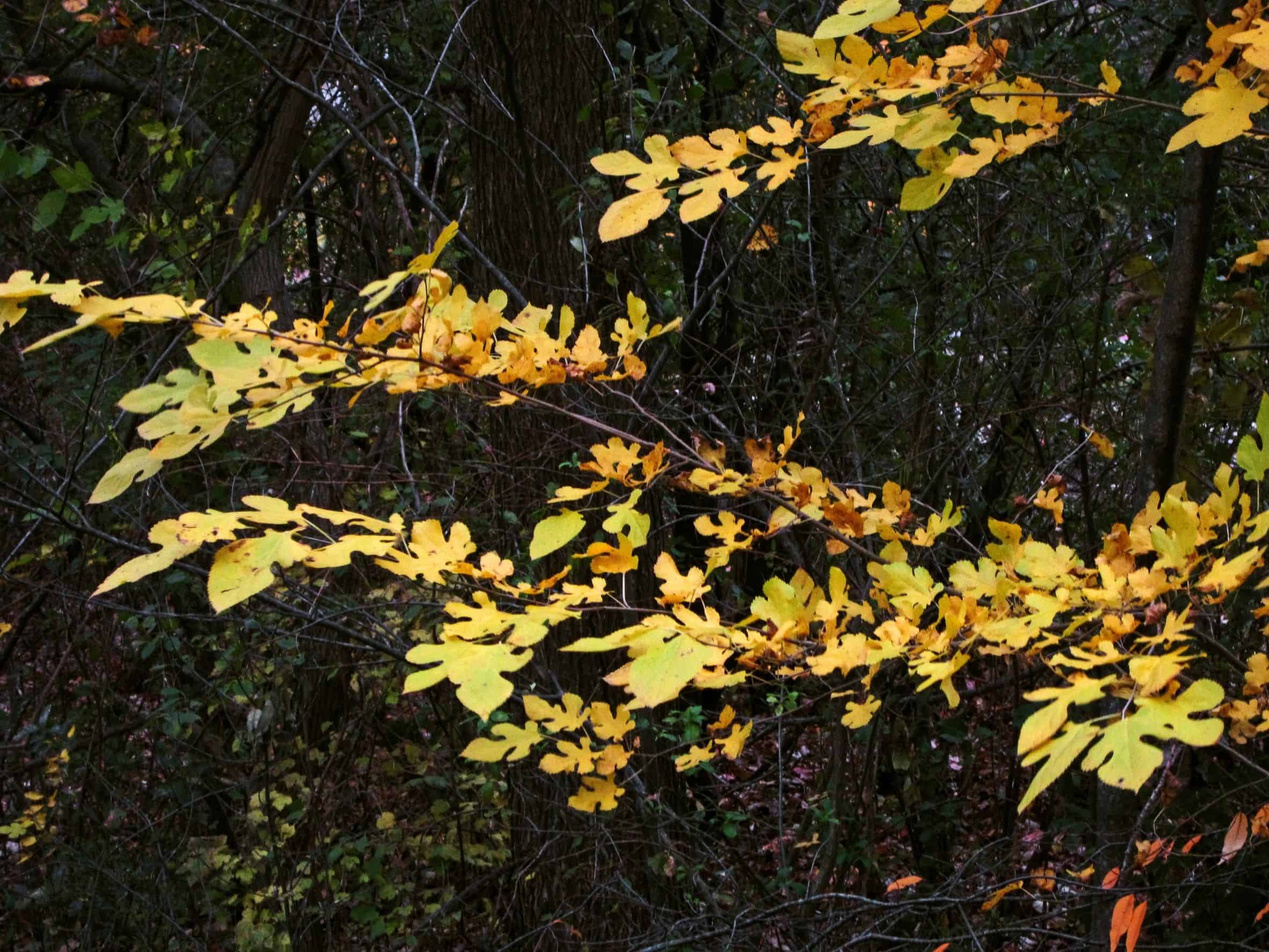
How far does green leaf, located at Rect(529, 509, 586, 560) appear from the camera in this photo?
1.20 metres

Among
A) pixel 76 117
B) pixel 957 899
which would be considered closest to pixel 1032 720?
pixel 957 899

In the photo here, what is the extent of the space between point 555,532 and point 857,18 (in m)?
0.62

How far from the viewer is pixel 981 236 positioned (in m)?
3.47

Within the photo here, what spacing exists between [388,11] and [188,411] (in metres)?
3.45

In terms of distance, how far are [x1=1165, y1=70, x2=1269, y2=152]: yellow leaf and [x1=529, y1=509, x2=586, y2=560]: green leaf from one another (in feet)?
2.37

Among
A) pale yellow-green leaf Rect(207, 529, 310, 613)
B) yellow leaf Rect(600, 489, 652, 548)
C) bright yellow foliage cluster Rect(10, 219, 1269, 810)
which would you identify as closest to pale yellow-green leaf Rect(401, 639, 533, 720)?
bright yellow foliage cluster Rect(10, 219, 1269, 810)

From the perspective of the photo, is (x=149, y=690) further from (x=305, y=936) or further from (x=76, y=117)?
(x=76, y=117)

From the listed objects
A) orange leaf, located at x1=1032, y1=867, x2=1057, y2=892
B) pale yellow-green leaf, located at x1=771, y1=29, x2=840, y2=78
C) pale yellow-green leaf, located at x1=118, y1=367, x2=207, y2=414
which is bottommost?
orange leaf, located at x1=1032, y1=867, x2=1057, y2=892

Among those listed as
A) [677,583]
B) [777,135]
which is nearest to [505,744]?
[677,583]

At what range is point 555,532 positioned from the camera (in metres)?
1.21

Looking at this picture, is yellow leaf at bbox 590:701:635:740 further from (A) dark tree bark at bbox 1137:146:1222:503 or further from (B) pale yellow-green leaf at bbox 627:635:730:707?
(A) dark tree bark at bbox 1137:146:1222:503

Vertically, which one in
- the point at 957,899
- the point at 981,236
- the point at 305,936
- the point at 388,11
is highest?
the point at 388,11

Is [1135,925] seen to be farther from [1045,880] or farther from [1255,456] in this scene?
[1045,880]

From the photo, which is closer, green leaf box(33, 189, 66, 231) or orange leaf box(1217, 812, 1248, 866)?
orange leaf box(1217, 812, 1248, 866)
